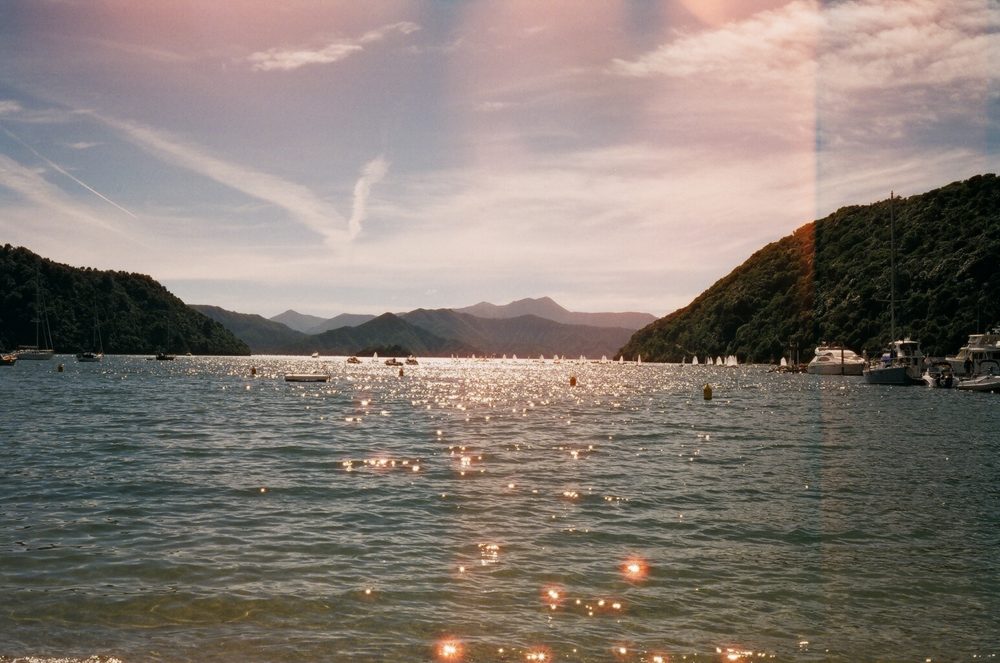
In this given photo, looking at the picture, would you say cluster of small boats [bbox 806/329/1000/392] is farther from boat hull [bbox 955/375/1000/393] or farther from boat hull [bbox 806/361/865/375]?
boat hull [bbox 806/361/865/375]

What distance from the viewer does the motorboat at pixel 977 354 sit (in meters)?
102

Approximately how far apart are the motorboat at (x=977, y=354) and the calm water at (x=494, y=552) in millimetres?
82255

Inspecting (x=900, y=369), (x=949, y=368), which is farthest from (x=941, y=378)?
(x=900, y=369)

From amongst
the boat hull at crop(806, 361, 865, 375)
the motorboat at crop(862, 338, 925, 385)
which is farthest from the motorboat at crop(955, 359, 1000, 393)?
the boat hull at crop(806, 361, 865, 375)

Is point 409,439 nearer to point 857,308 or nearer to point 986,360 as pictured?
point 986,360

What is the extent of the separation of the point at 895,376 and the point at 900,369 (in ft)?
4.86

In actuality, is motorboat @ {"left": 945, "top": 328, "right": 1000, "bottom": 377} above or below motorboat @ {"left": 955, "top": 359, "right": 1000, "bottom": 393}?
above

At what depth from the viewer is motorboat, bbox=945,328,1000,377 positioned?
102 metres

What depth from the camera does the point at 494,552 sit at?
49.1 feet

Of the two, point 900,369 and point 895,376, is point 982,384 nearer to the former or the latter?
point 900,369

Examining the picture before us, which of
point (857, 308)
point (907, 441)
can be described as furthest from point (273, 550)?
point (857, 308)

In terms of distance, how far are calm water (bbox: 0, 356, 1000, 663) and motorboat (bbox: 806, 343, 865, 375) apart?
130m

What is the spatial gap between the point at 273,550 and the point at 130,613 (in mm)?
3914

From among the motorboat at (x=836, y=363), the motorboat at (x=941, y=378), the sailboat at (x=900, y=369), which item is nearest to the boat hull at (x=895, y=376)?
the sailboat at (x=900, y=369)
